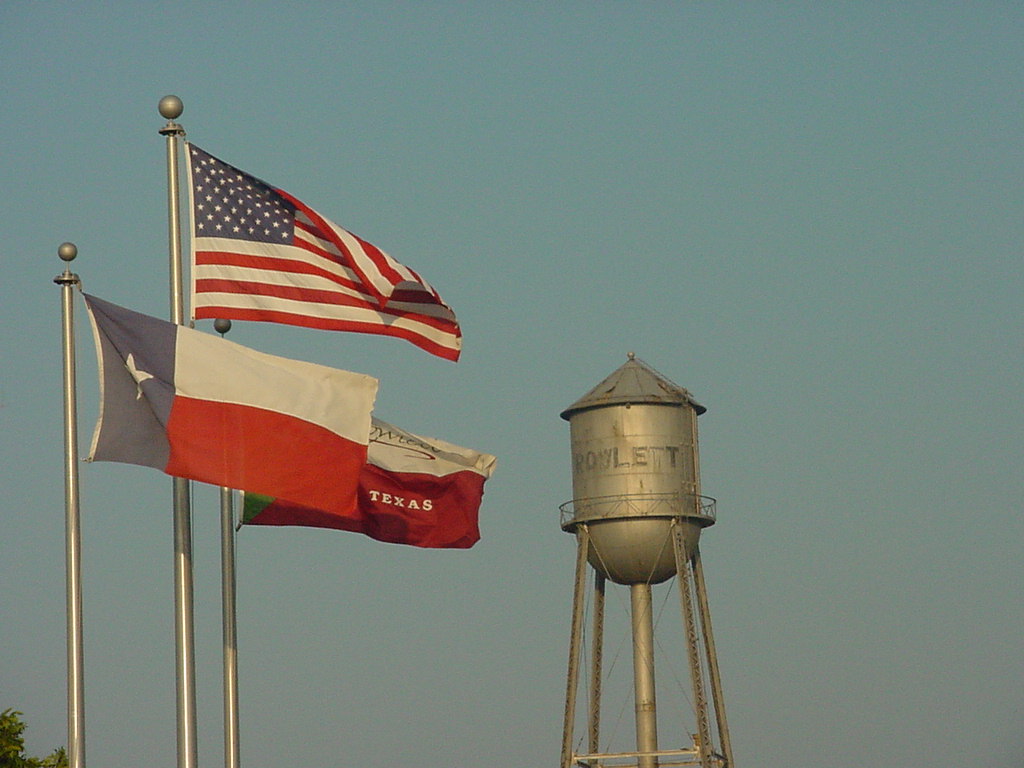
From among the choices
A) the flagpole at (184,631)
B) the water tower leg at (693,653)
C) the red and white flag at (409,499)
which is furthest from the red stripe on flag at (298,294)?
the water tower leg at (693,653)

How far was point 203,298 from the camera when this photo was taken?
20109mm

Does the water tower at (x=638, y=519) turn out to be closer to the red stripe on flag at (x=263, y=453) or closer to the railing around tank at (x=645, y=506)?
the railing around tank at (x=645, y=506)

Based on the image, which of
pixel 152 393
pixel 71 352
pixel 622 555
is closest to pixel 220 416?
pixel 152 393

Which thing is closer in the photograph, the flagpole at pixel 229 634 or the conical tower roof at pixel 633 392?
the flagpole at pixel 229 634

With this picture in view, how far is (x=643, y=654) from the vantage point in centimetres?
4947

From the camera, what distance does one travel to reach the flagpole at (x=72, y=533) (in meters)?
19.7

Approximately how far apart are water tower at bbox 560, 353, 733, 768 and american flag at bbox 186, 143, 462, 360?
27538 mm

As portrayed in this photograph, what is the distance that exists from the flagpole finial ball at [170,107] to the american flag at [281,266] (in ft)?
1.26

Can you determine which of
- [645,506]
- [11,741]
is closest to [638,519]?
[645,506]

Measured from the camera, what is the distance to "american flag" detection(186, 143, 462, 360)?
20.4 metres

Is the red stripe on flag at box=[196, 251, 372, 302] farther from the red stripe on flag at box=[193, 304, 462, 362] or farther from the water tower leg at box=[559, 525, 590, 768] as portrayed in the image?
the water tower leg at box=[559, 525, 590, 768]

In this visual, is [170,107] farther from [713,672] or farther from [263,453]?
[713,672]

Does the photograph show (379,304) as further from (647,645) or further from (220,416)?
(647,645)

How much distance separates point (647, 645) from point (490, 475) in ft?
86.8
